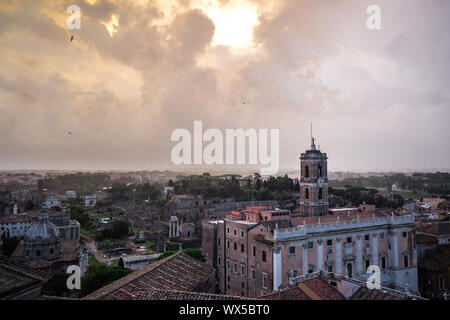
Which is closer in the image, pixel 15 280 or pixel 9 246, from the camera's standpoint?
pixel 15 280

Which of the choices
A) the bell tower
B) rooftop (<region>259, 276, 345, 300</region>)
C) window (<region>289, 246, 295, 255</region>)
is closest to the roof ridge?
rooftop (<region>259, 276, 345, 300</region>)

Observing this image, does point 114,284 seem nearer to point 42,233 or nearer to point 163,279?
point 163,279

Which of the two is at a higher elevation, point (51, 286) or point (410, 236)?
point (410, 236)

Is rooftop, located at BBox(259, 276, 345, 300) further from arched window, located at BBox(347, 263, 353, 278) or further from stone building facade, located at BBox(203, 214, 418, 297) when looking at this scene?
arched window, located at BBox(347, 263, 353, 278)

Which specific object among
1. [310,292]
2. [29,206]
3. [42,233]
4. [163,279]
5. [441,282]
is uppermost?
[310,292]

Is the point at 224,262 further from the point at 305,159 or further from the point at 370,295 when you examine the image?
Answer: the point at 370,295

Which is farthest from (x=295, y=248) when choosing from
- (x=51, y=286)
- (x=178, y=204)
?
(x=178, y=204)

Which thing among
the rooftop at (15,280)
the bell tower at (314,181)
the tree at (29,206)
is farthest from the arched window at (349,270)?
the tree at (29,206)

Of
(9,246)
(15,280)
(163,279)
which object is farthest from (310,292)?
(9,246)
